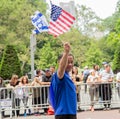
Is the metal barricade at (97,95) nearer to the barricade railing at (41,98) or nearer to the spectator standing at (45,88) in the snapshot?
the barricade railing at (41,98)

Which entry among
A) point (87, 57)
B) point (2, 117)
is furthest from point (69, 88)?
point (87, 57)

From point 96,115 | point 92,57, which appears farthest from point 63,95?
point 92,57

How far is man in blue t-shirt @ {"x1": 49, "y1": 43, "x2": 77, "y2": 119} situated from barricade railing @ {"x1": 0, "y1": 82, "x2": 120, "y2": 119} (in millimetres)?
8127

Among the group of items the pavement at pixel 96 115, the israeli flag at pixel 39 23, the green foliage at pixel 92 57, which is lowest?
the pavement at pixel 96 115

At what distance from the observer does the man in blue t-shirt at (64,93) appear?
515 centimetres

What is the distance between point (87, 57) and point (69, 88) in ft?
181

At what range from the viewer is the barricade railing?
13.5 meters

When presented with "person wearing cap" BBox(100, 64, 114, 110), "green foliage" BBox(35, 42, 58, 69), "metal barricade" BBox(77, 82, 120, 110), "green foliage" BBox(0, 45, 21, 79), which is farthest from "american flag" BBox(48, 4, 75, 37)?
"green foliage" BBox(35, 42, 58, 69)

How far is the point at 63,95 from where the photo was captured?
5.27 meters

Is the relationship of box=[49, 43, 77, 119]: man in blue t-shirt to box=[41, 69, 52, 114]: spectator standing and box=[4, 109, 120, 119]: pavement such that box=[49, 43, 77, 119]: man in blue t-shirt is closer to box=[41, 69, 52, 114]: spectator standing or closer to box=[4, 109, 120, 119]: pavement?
box=[4, 109, 120, 119]: pavement

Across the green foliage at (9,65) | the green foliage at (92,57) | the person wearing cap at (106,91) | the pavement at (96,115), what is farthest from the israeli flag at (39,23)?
the green foliage at (92,57)

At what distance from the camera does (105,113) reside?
13.7 metres

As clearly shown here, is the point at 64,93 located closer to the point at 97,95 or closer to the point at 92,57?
the point at 97,95

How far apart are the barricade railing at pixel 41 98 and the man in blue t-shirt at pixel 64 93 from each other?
320 inches
